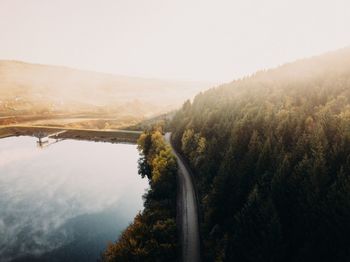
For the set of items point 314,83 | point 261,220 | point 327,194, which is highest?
point 314,83

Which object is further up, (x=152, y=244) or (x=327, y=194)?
(x=327, y=194)

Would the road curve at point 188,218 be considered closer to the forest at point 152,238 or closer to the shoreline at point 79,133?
the forest at point 152,238

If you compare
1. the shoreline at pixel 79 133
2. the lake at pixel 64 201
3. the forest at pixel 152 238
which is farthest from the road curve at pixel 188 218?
the shoreline at pixel 79 133

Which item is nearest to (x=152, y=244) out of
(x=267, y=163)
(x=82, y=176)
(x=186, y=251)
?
(x=186, y=251)

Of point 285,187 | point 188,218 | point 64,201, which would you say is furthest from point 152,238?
point 64,201

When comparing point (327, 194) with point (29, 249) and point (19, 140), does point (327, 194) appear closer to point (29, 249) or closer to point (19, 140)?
point (29, 249)
